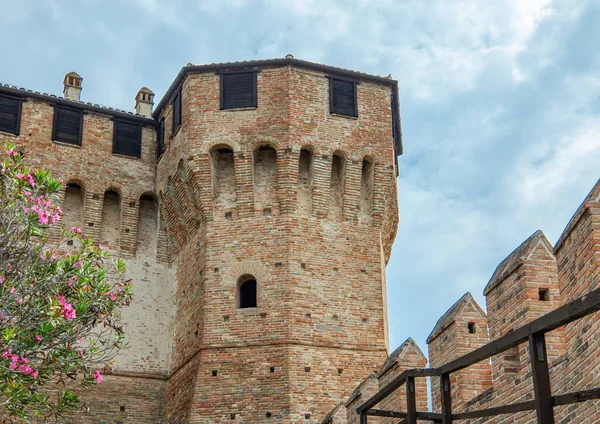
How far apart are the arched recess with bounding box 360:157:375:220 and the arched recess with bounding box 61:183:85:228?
6561 mm

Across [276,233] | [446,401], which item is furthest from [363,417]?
[276,233]

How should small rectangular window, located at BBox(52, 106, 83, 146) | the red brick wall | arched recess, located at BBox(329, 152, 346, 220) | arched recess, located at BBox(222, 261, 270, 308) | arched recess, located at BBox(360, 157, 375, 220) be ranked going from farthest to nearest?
small rectangular window, located at BBox(52, 106, 83, 146)
arched recess, located at BBox(360, 157, 375, 220)
arched recess, located at BBox(329, 152, 346, 220)
arched recess, located at BBox(222, 261, 270, 308)
the red brick wall

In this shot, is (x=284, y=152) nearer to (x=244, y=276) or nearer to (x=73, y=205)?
(x=244, y=276)

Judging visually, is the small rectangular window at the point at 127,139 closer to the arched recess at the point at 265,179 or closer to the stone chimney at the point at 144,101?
the stone chimney at the point at 144,101

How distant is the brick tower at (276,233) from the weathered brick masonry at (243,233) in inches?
1.2

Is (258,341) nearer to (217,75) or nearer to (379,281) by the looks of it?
(379,281)

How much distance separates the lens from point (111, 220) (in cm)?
2041

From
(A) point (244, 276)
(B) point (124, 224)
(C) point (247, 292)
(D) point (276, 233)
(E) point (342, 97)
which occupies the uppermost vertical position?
(E) point (342, 97)

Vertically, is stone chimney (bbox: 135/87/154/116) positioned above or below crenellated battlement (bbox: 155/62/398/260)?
above

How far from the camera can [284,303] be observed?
17172 mm

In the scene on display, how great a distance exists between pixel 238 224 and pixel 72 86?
701cm

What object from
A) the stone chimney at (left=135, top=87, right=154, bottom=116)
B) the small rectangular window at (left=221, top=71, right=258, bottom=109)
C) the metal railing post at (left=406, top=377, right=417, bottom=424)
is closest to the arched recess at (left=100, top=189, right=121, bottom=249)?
the stone chimney at (left=135, top=87, right=154, bottom=116)

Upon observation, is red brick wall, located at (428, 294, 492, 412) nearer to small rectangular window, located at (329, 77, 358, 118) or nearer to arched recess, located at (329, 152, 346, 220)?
arched recess, located at (329, 152, 346, 220)

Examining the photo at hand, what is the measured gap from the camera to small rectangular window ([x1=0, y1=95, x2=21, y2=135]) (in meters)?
19.8
